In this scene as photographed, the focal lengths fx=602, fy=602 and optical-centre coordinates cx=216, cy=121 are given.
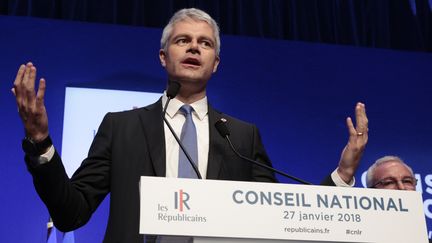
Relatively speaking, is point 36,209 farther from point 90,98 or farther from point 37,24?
point 37,24

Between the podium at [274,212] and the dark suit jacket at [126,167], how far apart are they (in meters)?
0.39

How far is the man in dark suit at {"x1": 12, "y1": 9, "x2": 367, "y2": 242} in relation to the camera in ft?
4.31

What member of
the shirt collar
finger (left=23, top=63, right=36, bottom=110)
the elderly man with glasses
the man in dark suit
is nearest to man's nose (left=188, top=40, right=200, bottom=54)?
the man in dark suit

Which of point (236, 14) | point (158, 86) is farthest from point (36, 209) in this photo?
point (236, 14)

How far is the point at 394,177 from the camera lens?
2754mm

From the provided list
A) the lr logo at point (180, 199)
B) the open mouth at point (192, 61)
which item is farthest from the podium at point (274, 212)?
the open mouth at point (192, 61)

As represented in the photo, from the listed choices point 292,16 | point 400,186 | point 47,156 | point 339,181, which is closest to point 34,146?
point 47,156

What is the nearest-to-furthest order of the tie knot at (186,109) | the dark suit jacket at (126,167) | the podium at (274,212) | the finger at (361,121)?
the podium at (274,212), the dark suit jacket at (126,167), the finger at (361,121), the tie knot at (186,109)

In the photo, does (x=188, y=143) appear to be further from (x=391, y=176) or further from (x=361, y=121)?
(x=391, y=176)

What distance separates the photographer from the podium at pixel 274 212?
1079 mm

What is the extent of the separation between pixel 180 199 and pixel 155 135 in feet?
1.84

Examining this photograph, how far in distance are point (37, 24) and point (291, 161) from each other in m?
A: 1.45

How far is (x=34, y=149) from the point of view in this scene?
1301 millimetres

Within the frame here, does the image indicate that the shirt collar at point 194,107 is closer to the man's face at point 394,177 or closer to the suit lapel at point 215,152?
the suit lapel at point 215,152
